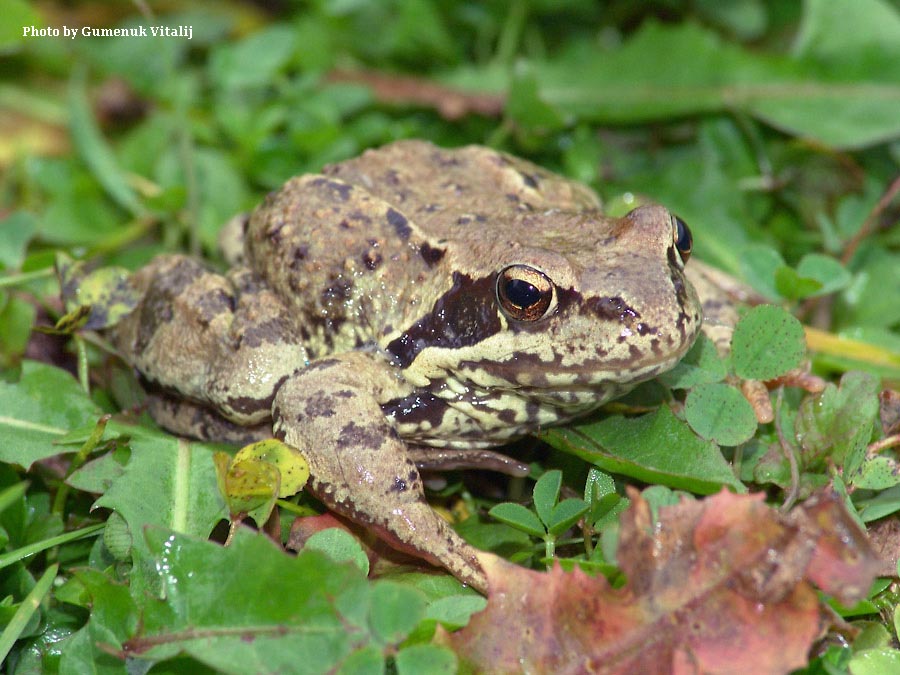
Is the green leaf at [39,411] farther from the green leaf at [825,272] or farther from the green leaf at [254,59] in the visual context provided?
the green leaf at [825,272]

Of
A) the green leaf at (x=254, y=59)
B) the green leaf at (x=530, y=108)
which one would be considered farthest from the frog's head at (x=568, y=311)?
the green leaf at (x=254, y=59)

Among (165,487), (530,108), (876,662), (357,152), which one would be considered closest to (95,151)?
(357,152)

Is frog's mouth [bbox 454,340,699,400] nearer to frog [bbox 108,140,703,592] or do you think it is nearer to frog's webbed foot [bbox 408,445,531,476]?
frog [bbox 108,140,703,592]

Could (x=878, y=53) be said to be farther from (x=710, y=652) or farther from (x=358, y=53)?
(x=710, y=652)

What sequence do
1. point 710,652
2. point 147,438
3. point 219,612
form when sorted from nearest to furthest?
point 710,652 < point 219,612 < point 147,438

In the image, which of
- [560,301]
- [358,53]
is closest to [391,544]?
[560,301]

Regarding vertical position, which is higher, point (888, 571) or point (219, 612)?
point (219, 612)

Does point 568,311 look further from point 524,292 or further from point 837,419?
point 837,419
